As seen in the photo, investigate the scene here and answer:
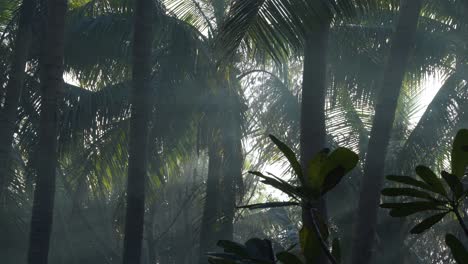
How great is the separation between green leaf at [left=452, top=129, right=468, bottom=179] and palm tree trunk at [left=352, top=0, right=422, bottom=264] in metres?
7.02

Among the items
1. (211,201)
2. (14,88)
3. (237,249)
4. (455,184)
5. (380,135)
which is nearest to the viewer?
(455,184)

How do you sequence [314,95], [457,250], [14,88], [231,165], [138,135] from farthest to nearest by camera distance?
[231,165]
[14,88]
[138,135]
[314,95]
[457,250]

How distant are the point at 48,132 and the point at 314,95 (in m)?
3.74

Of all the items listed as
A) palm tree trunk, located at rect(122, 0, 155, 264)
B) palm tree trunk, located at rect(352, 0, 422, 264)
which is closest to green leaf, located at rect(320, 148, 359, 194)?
palm tree trunk, located at rect(352, 0, 422, 264)

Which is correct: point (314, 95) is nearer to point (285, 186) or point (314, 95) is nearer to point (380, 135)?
point (380, 135)

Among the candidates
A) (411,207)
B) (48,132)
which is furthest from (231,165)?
(411,207)

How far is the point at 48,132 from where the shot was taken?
10906 millimetres

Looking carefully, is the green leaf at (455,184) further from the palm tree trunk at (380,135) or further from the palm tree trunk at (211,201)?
the palm tree trunk at (211,201)

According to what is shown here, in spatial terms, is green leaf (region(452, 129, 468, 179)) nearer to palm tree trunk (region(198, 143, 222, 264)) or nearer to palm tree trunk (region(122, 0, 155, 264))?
palm tree trunk (region(122, 0, 155, 264))

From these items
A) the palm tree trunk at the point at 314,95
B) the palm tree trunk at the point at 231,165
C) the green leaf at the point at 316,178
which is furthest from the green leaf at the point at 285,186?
the palm tree trunk at the point at 231,165

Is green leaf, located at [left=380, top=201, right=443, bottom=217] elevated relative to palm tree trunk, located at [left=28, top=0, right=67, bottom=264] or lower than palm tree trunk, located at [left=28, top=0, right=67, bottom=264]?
lower

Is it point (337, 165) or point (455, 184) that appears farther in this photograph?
point (337, 165)

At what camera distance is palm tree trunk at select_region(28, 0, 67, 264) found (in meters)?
10.7

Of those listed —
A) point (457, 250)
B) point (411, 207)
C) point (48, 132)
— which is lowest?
point (457, 250)
